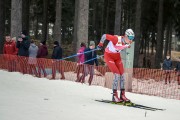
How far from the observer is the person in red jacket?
52.9ft

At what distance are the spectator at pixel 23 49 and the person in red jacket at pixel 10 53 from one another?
1.36 ft

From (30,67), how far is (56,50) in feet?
4.60

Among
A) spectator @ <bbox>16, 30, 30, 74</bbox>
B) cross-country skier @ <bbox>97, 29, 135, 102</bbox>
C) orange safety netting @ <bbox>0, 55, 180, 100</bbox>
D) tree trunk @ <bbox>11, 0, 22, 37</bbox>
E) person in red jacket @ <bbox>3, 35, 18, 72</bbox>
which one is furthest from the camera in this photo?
tree trunk @ <bbox>11, 0, 22, 37</bbox>

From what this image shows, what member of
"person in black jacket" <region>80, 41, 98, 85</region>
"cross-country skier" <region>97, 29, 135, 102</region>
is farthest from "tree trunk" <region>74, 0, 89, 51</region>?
"cross-country skier" <region>97, 29, 135, 102</region>

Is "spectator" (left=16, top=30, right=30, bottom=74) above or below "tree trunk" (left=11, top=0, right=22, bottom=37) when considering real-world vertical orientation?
below

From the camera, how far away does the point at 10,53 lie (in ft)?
55.0

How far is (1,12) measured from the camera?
25.7 m

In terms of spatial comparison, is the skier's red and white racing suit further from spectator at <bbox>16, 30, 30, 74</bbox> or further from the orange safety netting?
spectator at <bbox>16, 30, 30, 74</bbox>

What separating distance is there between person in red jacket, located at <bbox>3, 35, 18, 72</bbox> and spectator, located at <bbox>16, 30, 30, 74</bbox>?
1.36 ft

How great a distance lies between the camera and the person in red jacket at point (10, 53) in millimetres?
16109

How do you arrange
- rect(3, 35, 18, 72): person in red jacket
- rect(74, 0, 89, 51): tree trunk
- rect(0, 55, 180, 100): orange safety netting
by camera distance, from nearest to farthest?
rect(0, 55, 180, 100): orange safety netting, rect(3, 35, 18, 72): person in red jacket, rect(74, 0, 89, 51): tree trunk

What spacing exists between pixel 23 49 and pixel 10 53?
953mm

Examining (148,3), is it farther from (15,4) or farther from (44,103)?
(44,103)

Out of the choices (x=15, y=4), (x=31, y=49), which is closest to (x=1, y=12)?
(x=15, y=4)
